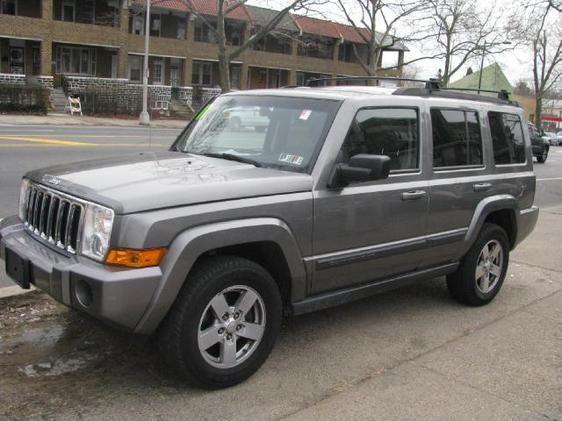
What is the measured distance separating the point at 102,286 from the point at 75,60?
41219 millimetres

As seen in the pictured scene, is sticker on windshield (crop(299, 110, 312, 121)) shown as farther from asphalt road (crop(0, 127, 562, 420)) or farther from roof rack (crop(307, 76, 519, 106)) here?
asphalt road (crop(0, 127, 562, 420))

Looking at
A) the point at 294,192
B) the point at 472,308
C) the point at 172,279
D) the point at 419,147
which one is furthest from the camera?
the point at 472,308

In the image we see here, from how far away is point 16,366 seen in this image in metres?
3.80

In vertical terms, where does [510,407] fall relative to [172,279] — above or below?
below

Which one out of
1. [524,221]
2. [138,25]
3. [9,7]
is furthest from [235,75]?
[524,221]

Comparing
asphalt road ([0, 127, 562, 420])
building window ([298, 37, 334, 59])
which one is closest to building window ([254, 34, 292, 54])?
building window ([298, 37, 334, 59])

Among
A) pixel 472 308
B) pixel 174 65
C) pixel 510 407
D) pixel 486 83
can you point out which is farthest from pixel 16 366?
pixel 486 83

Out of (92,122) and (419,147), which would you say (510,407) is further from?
(92,122)

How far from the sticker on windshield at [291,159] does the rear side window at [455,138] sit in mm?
1248

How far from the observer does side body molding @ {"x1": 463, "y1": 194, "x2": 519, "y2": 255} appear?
16.7 ft

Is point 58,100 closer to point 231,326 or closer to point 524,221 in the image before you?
point 524,221

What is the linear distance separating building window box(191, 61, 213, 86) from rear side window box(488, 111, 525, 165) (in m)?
44.7

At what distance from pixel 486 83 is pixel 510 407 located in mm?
81803

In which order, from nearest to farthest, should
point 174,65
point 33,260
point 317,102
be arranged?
point 33,260
point 317,102
point 174,65
